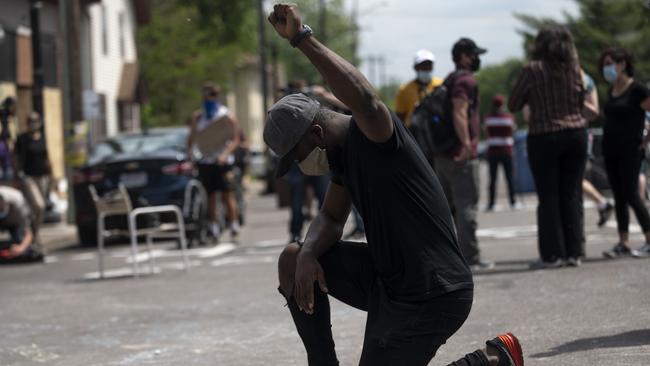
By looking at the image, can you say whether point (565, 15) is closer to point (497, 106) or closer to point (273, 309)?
point (497, 106)

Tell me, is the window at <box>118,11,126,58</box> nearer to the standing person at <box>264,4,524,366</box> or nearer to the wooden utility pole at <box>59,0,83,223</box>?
the wooden utility pole at <box>59,0,83,223</box>

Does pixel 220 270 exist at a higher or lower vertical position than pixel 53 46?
lower

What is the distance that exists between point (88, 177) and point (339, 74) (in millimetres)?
14202

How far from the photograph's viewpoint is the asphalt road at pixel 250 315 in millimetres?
7738

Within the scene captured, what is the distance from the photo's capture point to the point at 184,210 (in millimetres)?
16906

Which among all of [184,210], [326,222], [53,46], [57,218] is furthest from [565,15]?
[326,222]

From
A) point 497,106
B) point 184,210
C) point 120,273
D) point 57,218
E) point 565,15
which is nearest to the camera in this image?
point 120,273

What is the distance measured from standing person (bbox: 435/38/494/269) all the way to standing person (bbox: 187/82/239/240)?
5.94 meters

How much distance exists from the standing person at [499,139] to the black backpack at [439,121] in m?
10.0

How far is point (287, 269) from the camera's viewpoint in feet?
18.1

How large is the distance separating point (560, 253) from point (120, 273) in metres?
5.04

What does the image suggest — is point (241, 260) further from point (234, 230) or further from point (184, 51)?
point (184, 51)

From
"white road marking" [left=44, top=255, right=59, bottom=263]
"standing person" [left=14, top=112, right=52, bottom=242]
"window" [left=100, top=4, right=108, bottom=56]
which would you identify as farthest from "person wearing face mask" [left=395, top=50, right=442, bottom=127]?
"window" [left=100, top=4, right=108, bottom=56]

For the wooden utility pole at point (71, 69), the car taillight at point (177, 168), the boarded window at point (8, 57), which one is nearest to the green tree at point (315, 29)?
the boarded window at point (8, 57)
